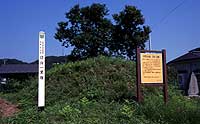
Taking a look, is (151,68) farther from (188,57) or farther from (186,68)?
(188,57)

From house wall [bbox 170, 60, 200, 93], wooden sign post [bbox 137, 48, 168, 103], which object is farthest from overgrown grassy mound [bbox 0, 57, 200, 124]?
house wall [bbox 170, 60, 200, 93]

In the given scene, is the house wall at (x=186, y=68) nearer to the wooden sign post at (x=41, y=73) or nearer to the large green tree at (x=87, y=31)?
the large green tree at (x=87, y=31)

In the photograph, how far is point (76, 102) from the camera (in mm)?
11594

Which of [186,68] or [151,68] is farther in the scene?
[186,68]

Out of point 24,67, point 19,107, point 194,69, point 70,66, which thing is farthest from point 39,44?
point 24,67

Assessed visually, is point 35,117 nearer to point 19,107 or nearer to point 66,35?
point 19,107

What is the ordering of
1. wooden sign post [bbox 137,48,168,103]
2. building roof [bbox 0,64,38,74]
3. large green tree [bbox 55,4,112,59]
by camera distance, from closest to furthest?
1. wooden sign post [bbox 137,48,168,103]
2. large green tree [bbox 55,4,112,59]
3. building roof [bbox 0,64,38,74]

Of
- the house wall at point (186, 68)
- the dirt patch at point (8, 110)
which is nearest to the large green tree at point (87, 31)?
the house wall at point (186, 68)

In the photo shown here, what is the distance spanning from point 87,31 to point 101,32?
1100 millimetres

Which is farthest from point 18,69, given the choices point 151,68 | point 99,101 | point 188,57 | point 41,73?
point 41,73

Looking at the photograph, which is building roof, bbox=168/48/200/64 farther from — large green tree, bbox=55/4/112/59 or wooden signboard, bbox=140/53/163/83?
wooden signboard, bbox=140/53/163/83

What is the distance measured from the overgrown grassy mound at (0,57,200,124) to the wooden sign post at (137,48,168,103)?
20.5 inches

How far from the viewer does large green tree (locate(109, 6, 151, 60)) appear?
28.8 metres

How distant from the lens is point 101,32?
29.1 meters
